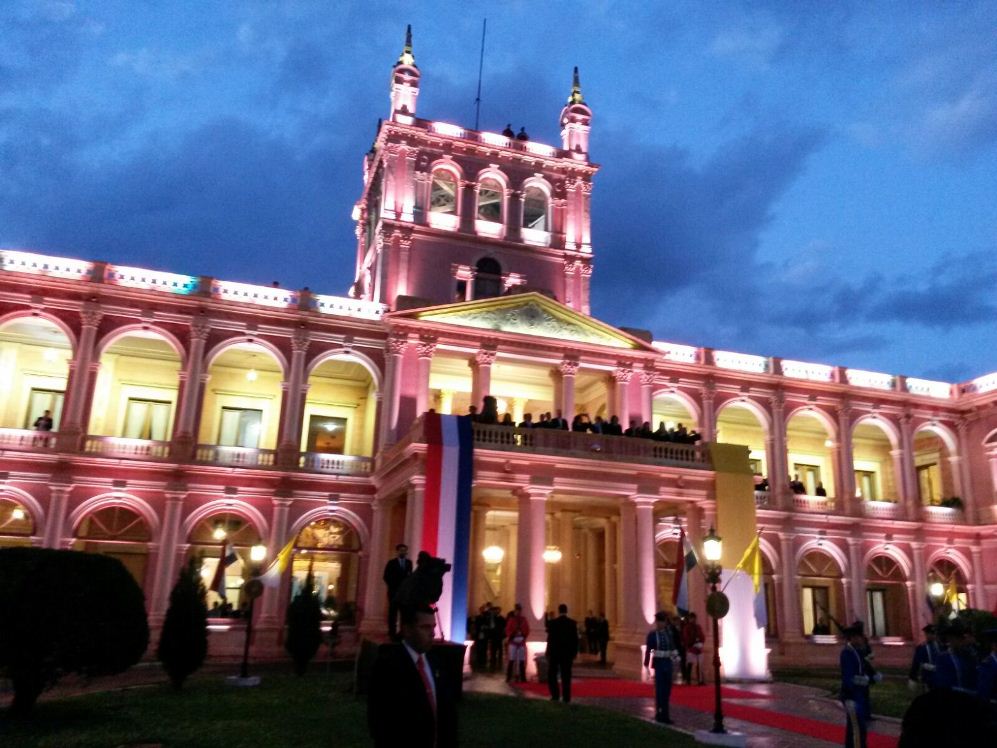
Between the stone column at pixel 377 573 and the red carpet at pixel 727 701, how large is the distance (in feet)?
28.0

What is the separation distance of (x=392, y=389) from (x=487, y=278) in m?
7.61

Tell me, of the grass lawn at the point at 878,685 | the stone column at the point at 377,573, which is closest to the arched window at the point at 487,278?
the stone column at the point at 377,573

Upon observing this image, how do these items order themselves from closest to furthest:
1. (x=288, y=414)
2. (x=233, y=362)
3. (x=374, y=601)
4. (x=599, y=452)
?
(x=599, y=452), (x=374, y=601), (x=288, y=414), (x=233, y=362)

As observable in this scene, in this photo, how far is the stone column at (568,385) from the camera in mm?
29656

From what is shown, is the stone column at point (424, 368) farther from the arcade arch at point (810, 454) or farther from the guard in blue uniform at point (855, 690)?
the guard in blue uniform at point (855, 690)

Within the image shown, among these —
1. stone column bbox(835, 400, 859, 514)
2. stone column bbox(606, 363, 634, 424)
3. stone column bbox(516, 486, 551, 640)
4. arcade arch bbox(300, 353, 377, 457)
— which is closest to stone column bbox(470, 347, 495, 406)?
arcade arch bbox(300, 353, 377, 457)

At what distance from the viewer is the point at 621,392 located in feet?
101

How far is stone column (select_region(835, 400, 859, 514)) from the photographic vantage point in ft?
116

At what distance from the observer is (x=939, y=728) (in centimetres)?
251

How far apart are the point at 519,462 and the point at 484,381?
6.55 meters

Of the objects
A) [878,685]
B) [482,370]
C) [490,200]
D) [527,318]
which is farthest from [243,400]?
[878,685]

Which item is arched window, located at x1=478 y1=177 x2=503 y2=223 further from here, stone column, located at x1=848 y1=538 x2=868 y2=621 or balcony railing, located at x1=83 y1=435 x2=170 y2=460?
stone column, located at x1=848 y1=538 x2=868 y2=621

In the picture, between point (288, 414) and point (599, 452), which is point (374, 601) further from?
point (599, 452)

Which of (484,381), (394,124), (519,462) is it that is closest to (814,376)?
(484,381)
